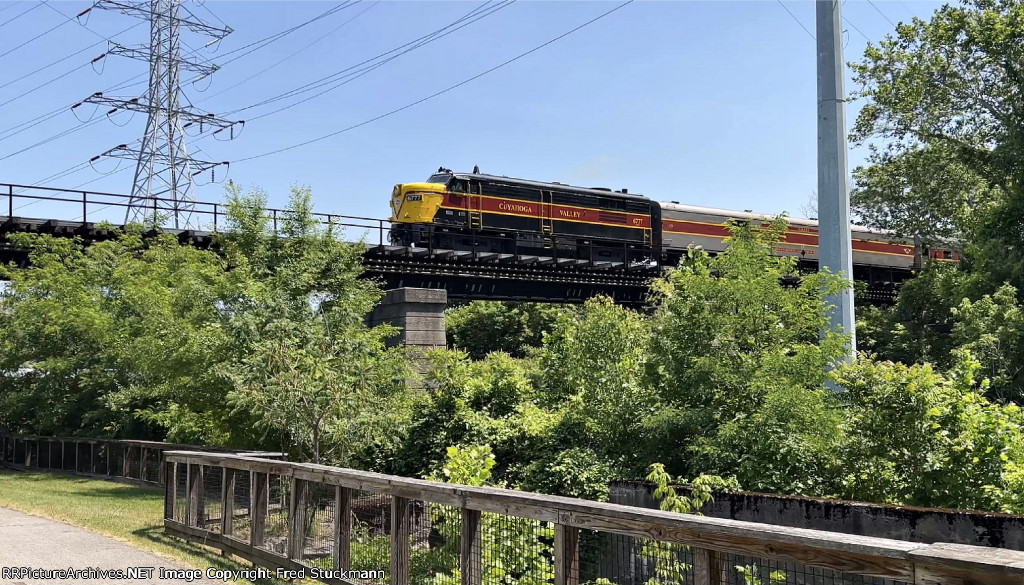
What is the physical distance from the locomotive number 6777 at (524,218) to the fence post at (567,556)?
90.4ft

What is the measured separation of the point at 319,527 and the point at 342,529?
41cm

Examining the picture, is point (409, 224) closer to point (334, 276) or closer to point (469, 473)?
point (334, 276)

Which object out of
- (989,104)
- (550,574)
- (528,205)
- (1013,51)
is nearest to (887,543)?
(550,574)

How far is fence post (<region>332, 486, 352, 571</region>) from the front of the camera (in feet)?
25.6

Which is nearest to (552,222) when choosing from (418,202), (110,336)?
(418,202)

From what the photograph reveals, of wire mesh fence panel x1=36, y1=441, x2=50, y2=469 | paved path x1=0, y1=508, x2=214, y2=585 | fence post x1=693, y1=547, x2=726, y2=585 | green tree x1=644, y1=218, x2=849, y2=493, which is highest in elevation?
green tree x1=644, y1=218, x2=849, y2=493

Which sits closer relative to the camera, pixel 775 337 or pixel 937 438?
pixel 937 438

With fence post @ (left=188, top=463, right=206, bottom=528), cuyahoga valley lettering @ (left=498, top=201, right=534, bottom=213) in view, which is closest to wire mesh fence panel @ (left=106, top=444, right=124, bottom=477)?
fence post @ (left=188, top=463, right=206, bottom=528)

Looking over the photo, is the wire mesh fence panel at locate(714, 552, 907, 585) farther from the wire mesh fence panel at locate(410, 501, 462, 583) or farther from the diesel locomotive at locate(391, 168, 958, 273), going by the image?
the diesel locomotive at locate(391, 168, 958, 273)

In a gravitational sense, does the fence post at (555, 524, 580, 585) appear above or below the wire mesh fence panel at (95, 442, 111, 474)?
above

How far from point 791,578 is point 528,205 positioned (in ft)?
105

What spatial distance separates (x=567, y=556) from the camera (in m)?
5.69

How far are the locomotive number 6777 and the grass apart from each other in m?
16.3

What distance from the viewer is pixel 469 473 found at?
968 centimetres
